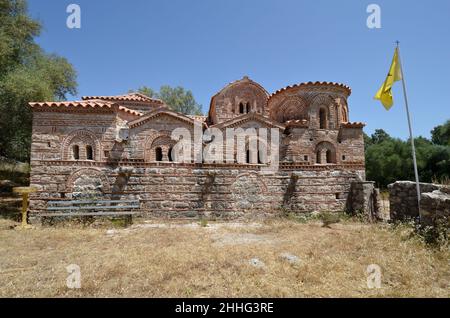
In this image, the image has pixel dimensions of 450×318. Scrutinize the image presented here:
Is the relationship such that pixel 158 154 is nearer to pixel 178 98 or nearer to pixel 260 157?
pixel 260 157

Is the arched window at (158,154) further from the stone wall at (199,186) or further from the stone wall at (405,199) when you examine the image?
the stone wall at (405,199)

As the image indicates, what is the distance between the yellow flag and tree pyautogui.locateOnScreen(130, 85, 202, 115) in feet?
79.3

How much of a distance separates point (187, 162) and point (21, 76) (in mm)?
9346

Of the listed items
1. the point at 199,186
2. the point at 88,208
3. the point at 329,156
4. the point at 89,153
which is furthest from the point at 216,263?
the point at 329,156

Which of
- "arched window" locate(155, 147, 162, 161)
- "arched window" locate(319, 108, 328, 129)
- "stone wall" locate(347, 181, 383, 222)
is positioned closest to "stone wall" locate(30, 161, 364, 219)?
"stone wall" locate(347, 181, 383, 222)

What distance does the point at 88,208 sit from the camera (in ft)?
30.4

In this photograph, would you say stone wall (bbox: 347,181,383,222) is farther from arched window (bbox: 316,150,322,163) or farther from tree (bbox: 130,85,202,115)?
tree (bbox: 130,85,202,115)

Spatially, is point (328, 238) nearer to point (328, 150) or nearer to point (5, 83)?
point (328, 150)

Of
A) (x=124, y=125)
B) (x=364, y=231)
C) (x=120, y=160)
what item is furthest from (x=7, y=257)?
(x=364, y=231)

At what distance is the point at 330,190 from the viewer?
11250 millimetres

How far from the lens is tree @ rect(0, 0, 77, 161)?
11344 millimetres

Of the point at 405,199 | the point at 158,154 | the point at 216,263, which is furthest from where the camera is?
the point at 158,154

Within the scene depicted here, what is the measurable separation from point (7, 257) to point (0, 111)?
9.47 meters

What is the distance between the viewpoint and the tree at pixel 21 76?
11344 millimetres
